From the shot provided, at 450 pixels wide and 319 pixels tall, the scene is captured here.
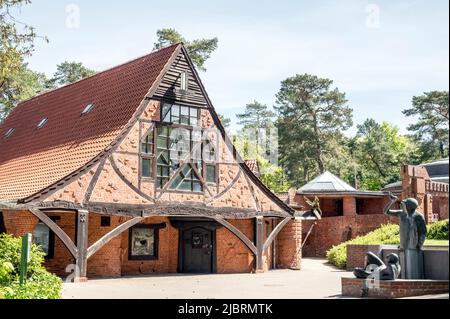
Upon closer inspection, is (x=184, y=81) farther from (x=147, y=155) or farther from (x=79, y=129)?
(x=79, y=129)

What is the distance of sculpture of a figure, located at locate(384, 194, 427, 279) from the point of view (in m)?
11.8

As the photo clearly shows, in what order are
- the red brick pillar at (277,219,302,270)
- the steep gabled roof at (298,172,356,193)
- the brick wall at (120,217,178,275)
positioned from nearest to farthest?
the brick wall at (120,217,178,275), the red brick pillar at (277,219,302,270), the steep gabled roof at (298,172,356,193)

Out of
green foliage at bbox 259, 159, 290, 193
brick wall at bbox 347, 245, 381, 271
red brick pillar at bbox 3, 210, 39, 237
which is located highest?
green foliage at bbox 259, 159, 290, 193

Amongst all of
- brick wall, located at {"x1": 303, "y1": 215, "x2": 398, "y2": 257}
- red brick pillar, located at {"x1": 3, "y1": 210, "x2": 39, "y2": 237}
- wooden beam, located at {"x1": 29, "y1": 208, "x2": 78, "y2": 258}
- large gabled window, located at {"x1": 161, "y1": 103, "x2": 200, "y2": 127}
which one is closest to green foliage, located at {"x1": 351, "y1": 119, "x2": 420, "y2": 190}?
brick wall, located at {"x1": 303, "y1": 215, "x2": 398, "y2": 257}

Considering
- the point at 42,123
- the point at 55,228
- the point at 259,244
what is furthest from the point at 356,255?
the point at 42,123

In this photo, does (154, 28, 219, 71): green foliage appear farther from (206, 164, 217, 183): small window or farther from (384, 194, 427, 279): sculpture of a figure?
(384, 194, 427, 279): sculpture of a figure

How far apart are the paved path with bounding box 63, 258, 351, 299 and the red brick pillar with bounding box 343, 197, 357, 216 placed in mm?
15824

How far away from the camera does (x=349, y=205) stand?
36750 mm

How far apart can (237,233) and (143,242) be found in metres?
3.27

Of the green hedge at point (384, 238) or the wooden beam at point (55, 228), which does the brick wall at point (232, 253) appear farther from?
the wooden beam at point (55, 228)

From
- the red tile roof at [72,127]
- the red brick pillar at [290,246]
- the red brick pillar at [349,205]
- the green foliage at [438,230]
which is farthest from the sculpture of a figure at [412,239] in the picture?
the red brick pillar at [349,205]
